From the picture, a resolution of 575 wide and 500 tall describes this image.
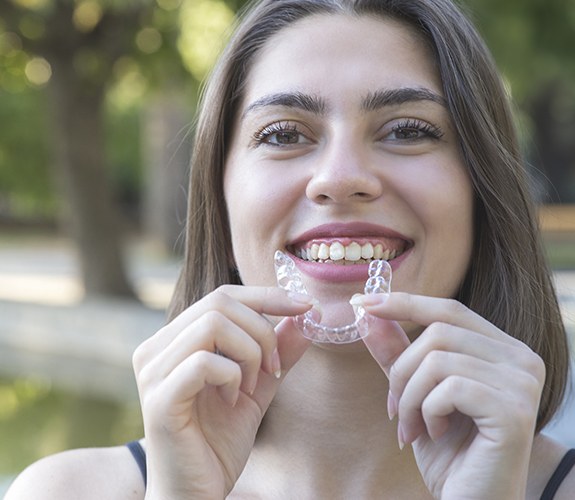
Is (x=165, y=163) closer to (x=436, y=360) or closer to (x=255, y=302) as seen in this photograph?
(x=255, y=302)

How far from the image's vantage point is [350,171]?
1.65 m

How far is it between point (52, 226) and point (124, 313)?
1894 centimetres

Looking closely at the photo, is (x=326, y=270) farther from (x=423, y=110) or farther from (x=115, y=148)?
(x=115, y=148)

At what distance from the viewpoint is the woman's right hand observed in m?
1.47

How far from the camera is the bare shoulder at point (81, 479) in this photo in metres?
1.87

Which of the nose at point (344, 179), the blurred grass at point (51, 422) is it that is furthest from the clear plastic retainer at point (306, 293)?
the blurred grass at point (51, 422)

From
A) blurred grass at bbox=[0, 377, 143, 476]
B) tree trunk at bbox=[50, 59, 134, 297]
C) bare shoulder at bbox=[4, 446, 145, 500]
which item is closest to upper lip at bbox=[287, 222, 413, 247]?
bare shoulder at bbox=[4, 446, 145, 500]

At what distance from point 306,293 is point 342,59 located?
45 centimetres

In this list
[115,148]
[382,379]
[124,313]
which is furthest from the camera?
[115,148]

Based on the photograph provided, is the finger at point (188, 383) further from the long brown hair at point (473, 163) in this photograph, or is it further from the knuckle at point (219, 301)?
the long brown hair at point (473, 163)

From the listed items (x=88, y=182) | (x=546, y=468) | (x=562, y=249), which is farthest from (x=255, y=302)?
(x=562, y=249)

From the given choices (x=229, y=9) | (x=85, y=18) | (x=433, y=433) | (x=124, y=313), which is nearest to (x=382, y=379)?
(x=433, y=433)

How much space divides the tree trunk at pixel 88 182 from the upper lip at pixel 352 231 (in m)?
8.19

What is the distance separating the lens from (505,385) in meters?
1.42
